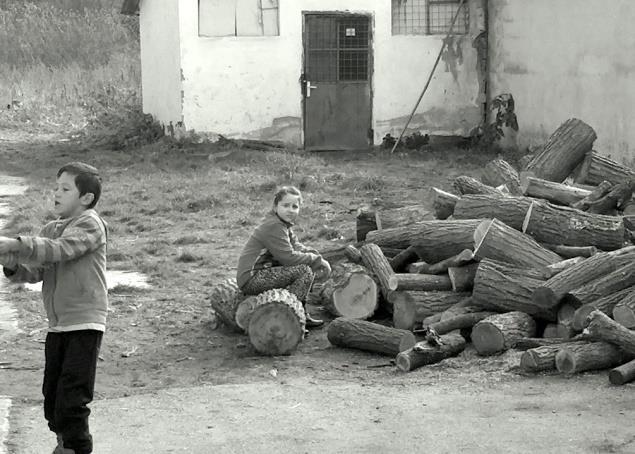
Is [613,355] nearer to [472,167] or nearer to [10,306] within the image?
[10,306]

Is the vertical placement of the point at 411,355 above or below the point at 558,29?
below

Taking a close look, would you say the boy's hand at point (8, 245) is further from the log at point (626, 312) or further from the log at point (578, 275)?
the log at point (626, 312)

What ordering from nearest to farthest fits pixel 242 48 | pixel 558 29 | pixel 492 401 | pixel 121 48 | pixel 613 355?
pixel 492 401
pixel 613 355
pixel 558 29
pixel 242 48
pixel 121 48

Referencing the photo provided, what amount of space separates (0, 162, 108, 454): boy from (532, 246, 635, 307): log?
3497 millimetres

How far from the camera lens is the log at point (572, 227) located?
8.98 metres

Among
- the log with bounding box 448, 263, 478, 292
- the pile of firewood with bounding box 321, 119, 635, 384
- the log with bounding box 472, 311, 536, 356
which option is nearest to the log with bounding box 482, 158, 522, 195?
the pile of firewood with bounding box 321, 119, 635, 384

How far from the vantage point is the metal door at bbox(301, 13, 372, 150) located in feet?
68.7

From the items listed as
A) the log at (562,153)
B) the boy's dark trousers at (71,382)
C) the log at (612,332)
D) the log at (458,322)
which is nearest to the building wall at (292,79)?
the log at (562,153)

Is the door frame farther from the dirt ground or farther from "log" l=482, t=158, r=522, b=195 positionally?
"log" l=482, t=158, r=522, b=195

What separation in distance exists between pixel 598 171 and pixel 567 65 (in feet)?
25.9

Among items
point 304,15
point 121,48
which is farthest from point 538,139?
point 121,48

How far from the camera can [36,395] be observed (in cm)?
727

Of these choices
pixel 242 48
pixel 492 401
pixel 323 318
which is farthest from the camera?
pixel 242 48

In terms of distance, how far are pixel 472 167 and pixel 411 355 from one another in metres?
11.5
